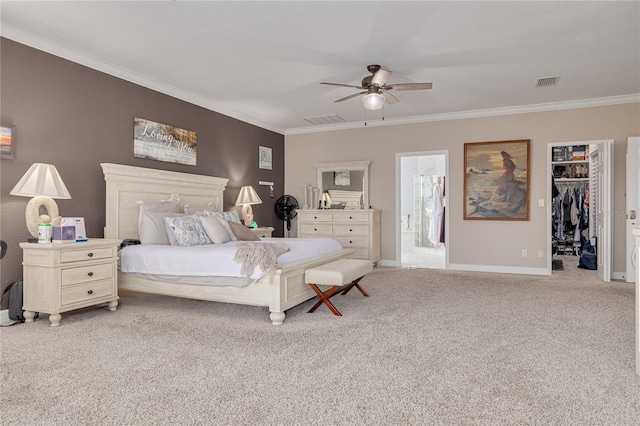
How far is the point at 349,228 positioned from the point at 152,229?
3493 millimetres

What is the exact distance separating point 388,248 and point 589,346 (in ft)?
14.5

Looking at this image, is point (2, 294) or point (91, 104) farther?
point (91, 104)

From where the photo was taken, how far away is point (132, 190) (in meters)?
4.61

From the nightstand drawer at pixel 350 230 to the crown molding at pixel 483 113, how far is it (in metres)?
1.90

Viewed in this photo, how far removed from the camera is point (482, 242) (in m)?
6.58

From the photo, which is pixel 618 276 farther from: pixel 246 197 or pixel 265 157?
pixel 265 157

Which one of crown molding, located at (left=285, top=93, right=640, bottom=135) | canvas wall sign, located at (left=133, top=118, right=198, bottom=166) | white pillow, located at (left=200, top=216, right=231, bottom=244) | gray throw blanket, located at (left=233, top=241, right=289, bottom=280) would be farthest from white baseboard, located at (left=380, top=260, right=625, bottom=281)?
canvas wall sign, located at (left=133, top=118, right=198, bottom=166)

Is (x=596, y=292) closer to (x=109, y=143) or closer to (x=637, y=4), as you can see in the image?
(x=637, y=4)

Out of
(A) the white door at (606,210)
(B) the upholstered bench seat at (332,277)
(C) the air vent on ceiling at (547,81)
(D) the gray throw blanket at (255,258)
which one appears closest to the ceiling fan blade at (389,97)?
(C) the air vent on ceiling at (547,81)

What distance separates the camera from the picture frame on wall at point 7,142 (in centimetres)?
350

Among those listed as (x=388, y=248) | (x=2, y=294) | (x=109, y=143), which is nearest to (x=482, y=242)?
(x=388, y=248)

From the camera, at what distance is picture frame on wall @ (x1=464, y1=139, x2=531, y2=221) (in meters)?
6.30

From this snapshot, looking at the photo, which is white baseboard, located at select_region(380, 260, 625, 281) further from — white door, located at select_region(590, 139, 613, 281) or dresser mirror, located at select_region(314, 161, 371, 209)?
dresser mirror, located at select_region(314, 161, 371, 209)

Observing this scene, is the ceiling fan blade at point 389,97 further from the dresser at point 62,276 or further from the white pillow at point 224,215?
the dresser at point 62,276
